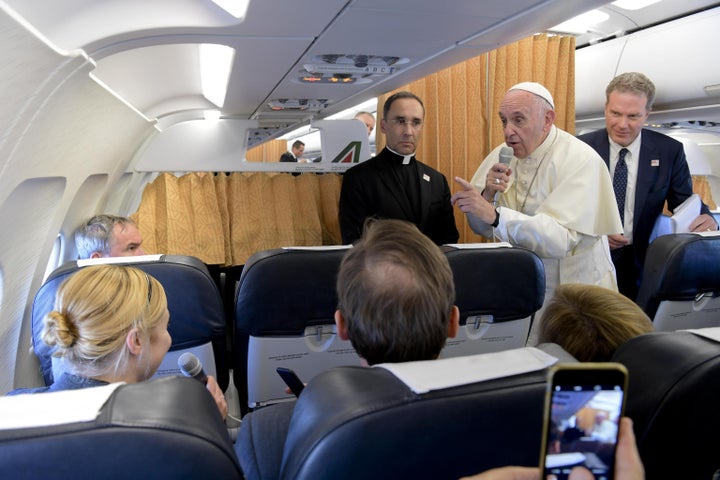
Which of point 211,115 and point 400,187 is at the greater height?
point 211,115

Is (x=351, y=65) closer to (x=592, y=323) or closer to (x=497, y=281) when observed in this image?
(x=497, y=281)

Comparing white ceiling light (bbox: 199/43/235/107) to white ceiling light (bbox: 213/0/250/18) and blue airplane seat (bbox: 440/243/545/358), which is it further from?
blue airplane seat (bbox: 440/243/545/358)

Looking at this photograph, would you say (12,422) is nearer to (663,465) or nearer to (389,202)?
(663,465)

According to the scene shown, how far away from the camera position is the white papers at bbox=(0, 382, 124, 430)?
750 mm

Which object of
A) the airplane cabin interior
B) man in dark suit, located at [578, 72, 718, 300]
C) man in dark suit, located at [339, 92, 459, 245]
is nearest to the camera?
the airplane cabin interior

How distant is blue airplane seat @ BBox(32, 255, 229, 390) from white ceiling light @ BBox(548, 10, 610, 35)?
10.8 feet

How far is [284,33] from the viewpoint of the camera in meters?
1.96

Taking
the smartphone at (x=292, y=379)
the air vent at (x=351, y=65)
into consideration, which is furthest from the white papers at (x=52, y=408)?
the air vent at (x=351, y=65)

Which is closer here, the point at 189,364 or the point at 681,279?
the point at 189,364

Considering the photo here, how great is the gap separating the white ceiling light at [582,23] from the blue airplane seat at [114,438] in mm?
4002

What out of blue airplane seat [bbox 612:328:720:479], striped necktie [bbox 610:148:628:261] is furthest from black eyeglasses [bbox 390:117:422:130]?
blue airplane seat [bbox 612:328:720:479]

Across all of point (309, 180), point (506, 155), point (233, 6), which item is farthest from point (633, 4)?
point (233, 6)

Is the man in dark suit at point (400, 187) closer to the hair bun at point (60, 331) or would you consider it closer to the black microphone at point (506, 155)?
the black microphone at point (506, 155)

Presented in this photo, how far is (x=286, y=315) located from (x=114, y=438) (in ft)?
4.12
